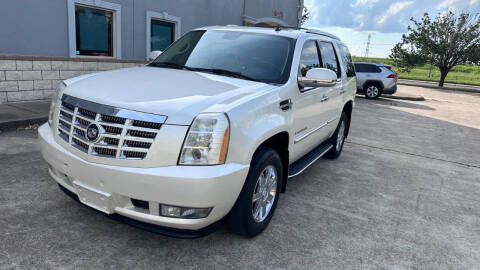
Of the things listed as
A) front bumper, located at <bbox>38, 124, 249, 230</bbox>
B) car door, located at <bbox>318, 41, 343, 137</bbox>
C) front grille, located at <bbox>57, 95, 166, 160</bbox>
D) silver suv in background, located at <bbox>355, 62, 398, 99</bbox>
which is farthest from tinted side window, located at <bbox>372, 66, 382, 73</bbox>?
front grille, located at <bbox>57, 95, 166, 160</bbox>

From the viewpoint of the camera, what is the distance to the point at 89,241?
117 inches

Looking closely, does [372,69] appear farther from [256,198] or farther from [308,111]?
[256,198]

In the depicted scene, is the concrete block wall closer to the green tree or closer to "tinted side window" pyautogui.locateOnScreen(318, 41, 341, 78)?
"tinted side window" pyautogui.locateOnScreen(318, 41, 341, 78)

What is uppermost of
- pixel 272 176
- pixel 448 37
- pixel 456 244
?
pixel 448 37

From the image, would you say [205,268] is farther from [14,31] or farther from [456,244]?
[14,31]

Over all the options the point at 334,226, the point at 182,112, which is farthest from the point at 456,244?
the point at 182,112

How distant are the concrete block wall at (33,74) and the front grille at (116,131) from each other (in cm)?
581

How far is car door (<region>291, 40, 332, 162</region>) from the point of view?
149 inches

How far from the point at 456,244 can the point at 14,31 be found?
8365mm

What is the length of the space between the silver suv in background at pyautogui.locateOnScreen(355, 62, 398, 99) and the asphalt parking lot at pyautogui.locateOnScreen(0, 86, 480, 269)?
1207 centimetres

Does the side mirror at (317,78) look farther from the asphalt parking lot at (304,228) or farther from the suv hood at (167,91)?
the asphalt parking lot at (304,228)

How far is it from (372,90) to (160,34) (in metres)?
11.0

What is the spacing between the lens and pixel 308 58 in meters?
4.20

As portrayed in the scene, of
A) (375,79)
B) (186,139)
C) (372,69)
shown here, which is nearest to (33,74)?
(186,139)
